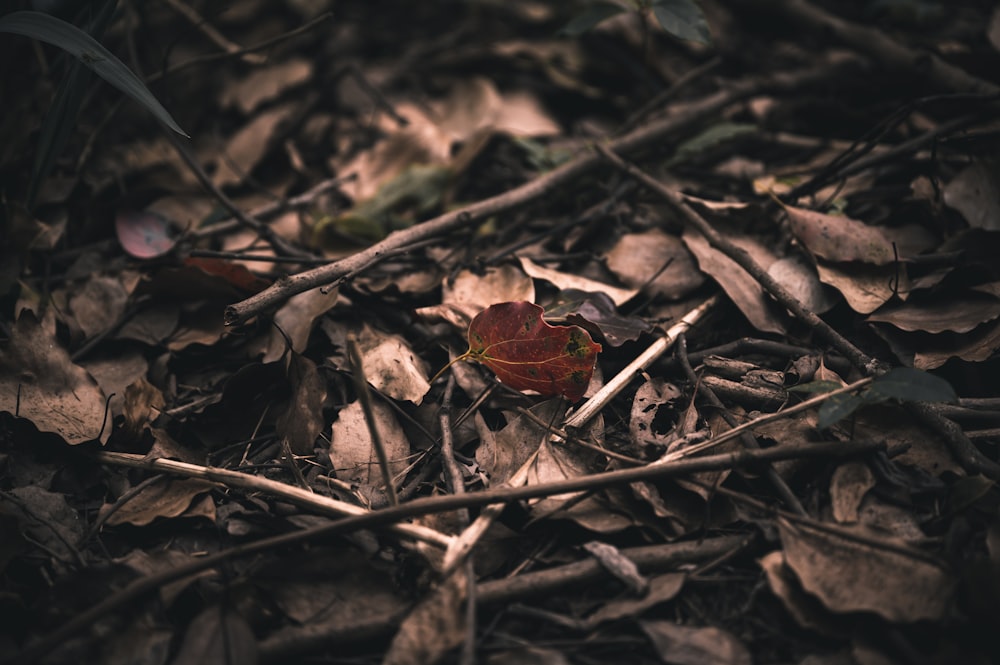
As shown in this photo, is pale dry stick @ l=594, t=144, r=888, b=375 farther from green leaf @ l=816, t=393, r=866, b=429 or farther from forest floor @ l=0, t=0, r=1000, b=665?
green leaf @ l=816, t=393, r=866, b=429

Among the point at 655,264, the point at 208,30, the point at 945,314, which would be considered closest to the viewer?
the point at 945,314

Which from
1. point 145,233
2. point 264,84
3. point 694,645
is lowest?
point 694,645

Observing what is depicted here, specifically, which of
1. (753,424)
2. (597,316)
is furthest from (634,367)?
(753,424)

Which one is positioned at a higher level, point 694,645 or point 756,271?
point 756,271

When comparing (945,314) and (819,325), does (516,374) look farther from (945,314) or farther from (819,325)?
(945,314)

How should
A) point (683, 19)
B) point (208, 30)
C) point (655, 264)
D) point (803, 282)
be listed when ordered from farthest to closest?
point (208, 30)
point (683, 19)
point (655, 264)
point (803, 282)

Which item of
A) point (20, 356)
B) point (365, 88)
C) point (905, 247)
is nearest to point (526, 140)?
point (365, 88)

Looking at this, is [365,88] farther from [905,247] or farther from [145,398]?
[905,247]

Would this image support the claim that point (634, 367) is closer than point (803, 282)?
Yes
